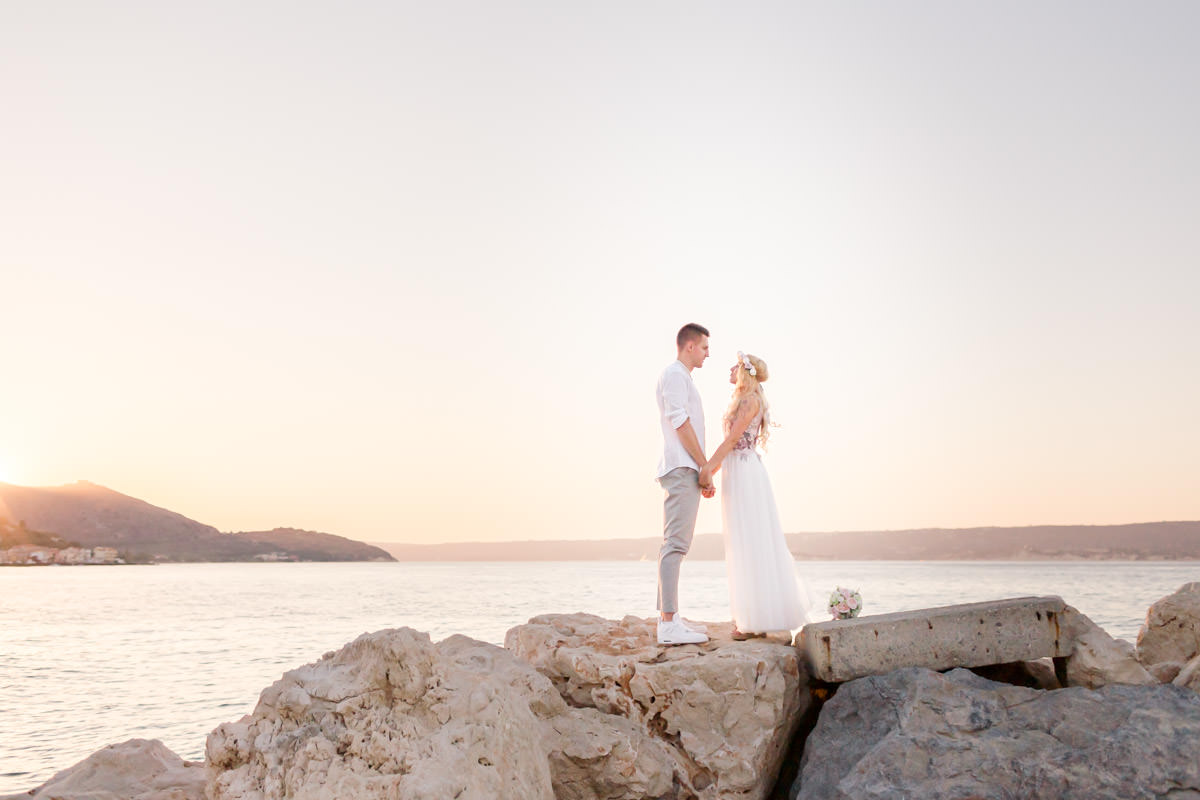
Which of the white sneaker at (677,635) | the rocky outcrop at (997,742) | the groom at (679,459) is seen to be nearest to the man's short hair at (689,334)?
the groom at (679,459)

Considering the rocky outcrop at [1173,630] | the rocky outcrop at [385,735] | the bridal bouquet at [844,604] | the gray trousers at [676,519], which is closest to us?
the rocky outcrop at [385,735]

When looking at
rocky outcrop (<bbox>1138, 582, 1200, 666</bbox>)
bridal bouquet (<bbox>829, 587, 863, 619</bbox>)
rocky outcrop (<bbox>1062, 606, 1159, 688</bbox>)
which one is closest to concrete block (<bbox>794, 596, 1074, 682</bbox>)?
rocky outcrop (<bbox>1062, 606, 1159, 688</bbox>)

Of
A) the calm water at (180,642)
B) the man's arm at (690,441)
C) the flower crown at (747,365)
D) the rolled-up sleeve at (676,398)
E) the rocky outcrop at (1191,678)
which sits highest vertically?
the flower crown at (747,365)

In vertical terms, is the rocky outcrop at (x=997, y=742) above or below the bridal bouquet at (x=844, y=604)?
below

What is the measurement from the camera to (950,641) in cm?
612

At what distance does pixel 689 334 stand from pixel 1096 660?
4.03m

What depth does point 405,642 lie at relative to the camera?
→ 4.96 m

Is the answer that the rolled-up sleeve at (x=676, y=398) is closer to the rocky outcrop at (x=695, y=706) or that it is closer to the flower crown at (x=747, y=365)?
the flower crown at (x=747, y=365)

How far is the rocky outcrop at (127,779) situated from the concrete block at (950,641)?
492 cm

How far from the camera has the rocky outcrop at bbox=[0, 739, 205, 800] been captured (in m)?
5.98

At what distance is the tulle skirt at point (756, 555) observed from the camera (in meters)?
7.17

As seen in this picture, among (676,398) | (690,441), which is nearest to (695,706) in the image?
(690,441)

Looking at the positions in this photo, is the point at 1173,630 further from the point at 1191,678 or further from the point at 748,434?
the point at 748,434

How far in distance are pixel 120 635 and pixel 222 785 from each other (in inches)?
1277
